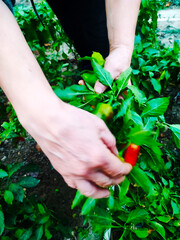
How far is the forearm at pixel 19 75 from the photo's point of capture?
0.56 m

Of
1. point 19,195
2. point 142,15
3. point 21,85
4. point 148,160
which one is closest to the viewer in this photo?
point 21,85

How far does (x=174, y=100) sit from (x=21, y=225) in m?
1.62

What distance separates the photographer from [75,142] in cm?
53

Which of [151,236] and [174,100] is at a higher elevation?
[174,100]

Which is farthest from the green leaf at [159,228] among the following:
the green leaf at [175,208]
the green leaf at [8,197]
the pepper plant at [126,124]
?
the green leaf at [8,197]

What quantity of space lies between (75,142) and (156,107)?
39 centimetres

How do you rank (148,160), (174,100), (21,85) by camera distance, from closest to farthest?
(21,85)
(148,160)
(174,100)

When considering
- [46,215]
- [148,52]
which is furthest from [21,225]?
[148,52]

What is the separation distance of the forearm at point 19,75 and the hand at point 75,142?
41 mm

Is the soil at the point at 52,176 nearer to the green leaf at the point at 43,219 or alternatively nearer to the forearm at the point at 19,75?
the green leaf at the point at 43,219

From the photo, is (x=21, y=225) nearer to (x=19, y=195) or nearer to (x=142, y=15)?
(x=19, y=195)

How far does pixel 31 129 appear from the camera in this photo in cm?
59

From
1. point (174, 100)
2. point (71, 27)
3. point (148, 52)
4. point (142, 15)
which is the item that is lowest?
point (174, 100)

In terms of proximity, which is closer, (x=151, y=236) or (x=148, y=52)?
Result: (x=151, y=236)
